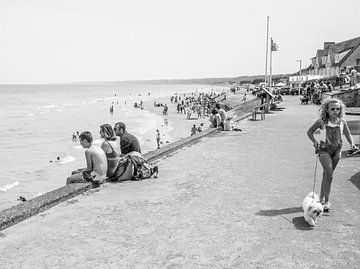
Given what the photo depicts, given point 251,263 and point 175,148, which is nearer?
point 251,263

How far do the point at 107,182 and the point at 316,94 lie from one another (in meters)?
27.3

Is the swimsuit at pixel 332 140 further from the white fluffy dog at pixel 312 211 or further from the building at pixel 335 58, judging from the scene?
the building at pixel 335 58

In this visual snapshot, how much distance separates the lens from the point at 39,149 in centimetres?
2698

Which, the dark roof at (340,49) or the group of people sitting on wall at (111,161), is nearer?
the group of people sitting on wall at (111,161)

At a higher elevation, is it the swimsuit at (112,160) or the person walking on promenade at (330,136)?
the person walking on promenade at (330,136)

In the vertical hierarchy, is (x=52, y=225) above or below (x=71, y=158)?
above

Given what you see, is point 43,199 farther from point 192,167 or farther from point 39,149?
point 39,149

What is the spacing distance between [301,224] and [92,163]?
3.75 meters

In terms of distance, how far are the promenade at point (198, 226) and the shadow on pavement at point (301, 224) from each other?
13 millimetres

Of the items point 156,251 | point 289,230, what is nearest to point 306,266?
point 289,230

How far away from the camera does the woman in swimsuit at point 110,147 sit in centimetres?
723

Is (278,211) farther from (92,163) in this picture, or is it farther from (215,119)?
(215,119)

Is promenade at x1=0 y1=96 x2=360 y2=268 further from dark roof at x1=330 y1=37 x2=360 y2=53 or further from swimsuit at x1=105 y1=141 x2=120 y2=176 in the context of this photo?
dark roof at x1=330 y1=37 x2=360 y2=53

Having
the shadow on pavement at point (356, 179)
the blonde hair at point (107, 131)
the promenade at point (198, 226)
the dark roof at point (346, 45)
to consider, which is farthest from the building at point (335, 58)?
the blonde hair at point (107, 131)
